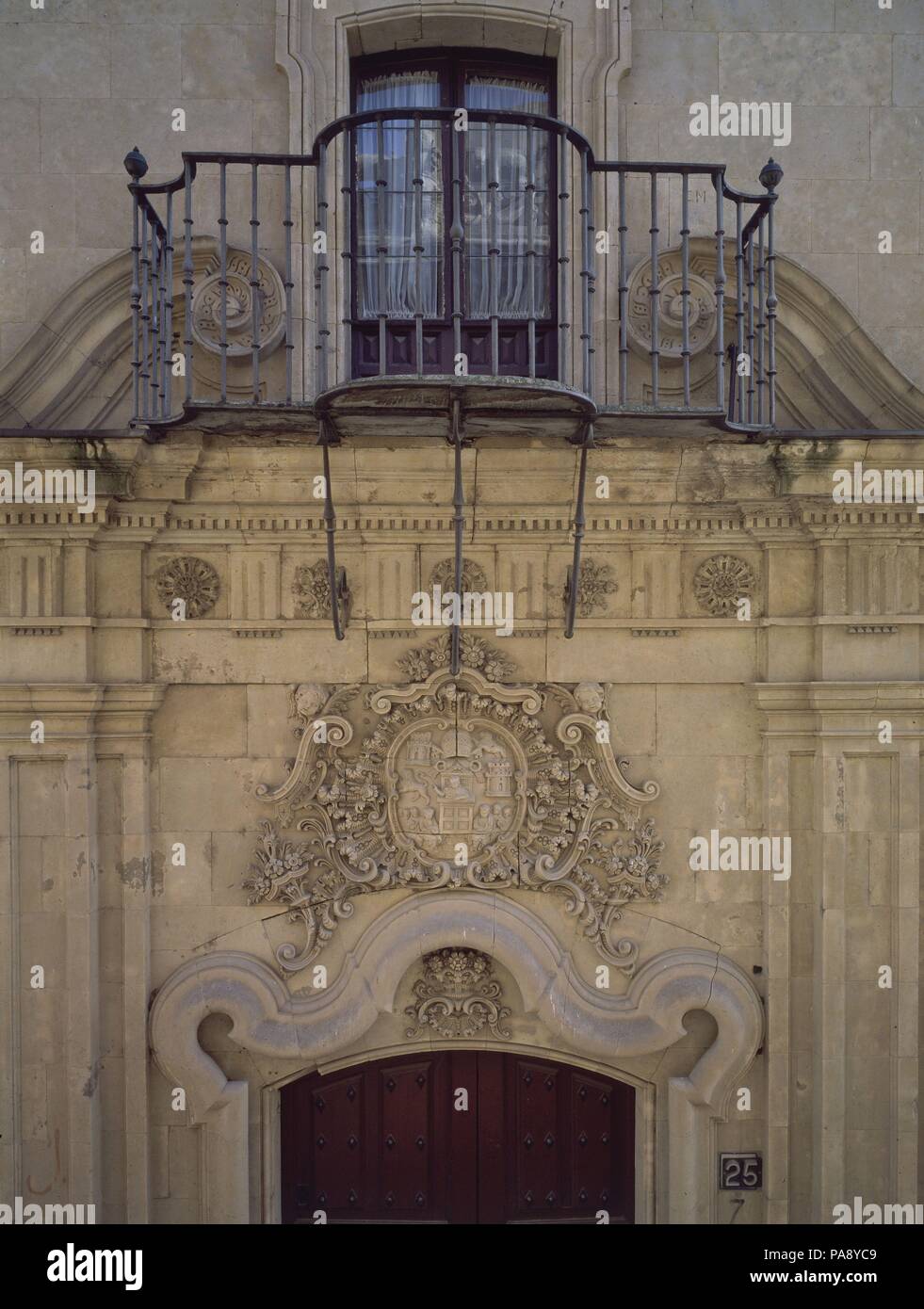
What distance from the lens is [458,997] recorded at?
5273 mm

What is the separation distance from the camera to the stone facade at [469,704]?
16.7 ft

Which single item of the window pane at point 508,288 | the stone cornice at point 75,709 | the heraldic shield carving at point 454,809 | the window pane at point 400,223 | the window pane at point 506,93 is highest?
the window pane at point 506,93

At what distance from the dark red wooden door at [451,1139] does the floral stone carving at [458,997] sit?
24 cm

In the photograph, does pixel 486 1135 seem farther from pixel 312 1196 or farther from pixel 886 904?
pixel 886 904

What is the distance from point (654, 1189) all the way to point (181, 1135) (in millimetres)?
2673

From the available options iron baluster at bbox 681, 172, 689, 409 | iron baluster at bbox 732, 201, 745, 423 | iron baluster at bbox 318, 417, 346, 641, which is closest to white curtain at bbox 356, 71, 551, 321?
iron baluster at bbox 681, 172, 689, 409

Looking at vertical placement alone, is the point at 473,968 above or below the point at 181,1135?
above

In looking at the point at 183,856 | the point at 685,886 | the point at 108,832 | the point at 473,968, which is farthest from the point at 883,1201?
the point at 108,832

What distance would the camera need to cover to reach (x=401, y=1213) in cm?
535

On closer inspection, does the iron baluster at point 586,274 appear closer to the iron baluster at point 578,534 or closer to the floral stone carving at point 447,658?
the iron baluster at point 578,534

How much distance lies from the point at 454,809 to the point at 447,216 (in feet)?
10.8

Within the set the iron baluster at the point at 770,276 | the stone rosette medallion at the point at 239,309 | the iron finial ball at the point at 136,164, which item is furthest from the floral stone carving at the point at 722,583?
the iron finial ball at the point at 136,164

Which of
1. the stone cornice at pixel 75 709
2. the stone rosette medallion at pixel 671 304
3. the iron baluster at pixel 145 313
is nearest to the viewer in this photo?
the iron baluster at pixel 145 313

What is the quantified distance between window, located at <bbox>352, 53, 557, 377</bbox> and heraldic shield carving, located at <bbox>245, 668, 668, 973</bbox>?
188 centimetres
